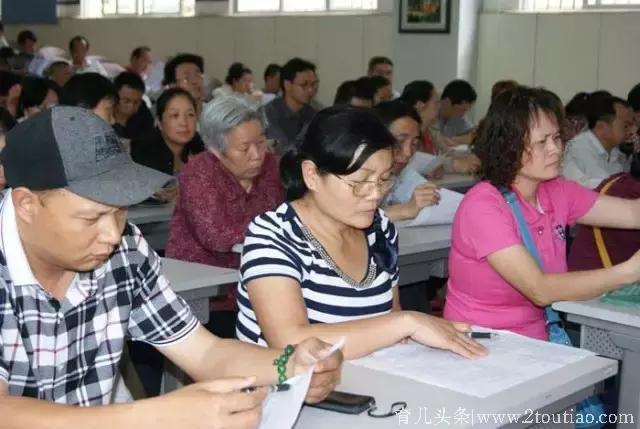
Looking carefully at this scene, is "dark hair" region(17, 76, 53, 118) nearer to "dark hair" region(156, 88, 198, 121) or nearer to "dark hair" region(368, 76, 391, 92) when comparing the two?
"dark hair" region(156, 88, 198, 121)

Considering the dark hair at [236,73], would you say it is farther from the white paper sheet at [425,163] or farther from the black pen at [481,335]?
the black pen at [481,335]

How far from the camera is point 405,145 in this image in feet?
13.3

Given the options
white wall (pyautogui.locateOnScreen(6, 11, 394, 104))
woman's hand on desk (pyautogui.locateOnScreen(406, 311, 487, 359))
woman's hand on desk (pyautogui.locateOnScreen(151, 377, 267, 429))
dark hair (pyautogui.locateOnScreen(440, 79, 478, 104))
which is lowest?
woman's hand on desk (pyautogui.locateOnScreen(406, 311, 487, 359))

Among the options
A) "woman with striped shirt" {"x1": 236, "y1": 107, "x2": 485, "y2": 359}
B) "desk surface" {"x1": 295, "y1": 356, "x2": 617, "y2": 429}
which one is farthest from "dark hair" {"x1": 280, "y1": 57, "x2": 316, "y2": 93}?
"desk surface" {"x1": 295, "y1": 356, "x2": 617, "y2": 429}

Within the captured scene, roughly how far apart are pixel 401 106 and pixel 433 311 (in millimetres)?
1246

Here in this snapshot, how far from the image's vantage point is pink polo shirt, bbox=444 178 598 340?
9.02ft

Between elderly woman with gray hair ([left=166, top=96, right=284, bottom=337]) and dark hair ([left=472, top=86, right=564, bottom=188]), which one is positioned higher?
dark hair ([left=472, top=86, right=564, bottom=188])

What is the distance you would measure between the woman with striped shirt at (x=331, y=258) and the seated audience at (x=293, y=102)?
502 centimetres

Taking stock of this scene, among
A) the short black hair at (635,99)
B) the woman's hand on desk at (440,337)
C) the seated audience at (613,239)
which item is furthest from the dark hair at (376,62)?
the woman's hand on desk at (440,337)

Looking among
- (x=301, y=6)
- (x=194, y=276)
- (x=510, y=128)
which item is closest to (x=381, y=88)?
(x=301, y=6)

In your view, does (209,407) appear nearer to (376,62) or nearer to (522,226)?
(522,226)

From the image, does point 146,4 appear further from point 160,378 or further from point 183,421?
point 183,421

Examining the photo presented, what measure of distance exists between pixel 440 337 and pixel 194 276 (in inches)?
47.0

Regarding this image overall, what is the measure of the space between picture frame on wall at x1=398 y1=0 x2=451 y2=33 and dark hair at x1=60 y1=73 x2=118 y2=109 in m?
4.77
